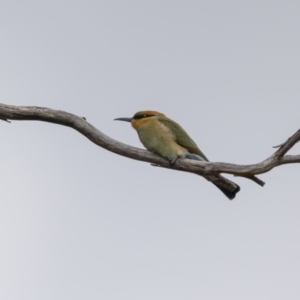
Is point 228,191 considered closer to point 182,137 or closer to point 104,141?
point 182,137

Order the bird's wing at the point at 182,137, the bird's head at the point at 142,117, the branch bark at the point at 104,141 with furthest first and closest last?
Result: the bird's head at the point at 142,117
the bird's wing at the point at 182,137
the branch bark at the point at 104,141

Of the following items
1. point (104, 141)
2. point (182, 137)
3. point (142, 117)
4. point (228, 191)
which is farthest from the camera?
point (142, 117)

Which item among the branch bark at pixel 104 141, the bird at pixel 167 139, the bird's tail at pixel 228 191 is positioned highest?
the bird at pixel 167 139

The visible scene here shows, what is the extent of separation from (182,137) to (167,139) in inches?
6.7

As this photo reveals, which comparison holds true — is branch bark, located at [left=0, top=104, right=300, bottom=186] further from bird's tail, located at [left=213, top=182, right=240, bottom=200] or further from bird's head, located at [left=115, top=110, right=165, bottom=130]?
bird's head, located at [left=115, top=110, right=165, bottom=130]

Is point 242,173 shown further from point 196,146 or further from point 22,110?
point 22,110

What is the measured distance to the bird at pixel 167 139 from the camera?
4.40 m

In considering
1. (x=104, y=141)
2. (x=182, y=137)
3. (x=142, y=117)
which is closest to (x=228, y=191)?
(x=182, y=137)

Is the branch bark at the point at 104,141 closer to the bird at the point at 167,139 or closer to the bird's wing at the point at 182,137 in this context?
the bird at the point at 167,139

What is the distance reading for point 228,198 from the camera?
4.48 metres

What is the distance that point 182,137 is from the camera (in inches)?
182

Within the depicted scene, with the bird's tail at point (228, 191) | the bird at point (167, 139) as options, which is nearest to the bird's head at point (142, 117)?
the bird at point (167, 139)

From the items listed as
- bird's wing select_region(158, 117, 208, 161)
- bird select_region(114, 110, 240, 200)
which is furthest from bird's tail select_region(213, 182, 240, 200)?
bird's wing select_region(158, 117, 208, 161)

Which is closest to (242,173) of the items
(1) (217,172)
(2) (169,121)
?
(1) (217,172)
